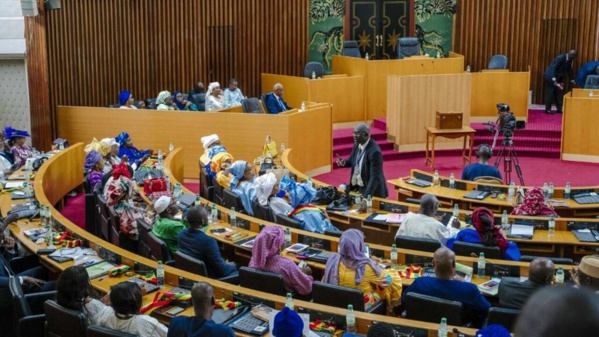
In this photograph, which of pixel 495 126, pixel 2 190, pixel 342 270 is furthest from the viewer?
pixel 495 126

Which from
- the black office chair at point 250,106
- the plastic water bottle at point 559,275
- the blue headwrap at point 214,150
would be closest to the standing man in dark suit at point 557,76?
the black office chair at point 250,106

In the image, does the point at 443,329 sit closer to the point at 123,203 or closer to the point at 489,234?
the point at 489,234

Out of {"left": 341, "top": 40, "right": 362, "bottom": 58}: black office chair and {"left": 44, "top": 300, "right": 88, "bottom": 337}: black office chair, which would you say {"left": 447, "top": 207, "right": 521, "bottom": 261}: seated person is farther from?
{"left": 341, "top": 40, "right": 362, "bottom": 58}: black office chair

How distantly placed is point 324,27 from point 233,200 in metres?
10.1

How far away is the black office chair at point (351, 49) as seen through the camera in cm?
1745

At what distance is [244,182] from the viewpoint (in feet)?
29.9

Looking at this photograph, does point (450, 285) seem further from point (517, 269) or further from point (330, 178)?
point (330, 178)

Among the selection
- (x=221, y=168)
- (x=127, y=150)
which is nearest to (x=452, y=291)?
(x=221, y=168)

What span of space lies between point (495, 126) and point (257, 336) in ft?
29.1

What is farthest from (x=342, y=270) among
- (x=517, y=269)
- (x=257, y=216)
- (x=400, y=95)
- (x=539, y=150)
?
(x=539, y=150)

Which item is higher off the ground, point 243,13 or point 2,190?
point 243,13

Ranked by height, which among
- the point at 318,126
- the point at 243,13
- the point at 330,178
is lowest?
the point at 330,178

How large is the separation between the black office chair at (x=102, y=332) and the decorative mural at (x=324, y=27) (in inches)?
551

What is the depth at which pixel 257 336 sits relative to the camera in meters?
4.91
